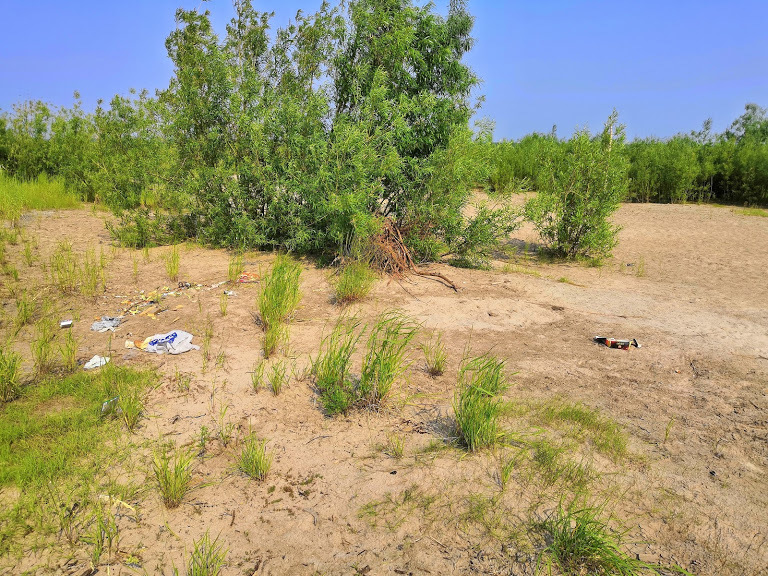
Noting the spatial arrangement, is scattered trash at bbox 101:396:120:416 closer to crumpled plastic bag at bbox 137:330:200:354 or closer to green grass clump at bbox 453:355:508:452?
crumpled plastic bag at bbox 137:330:200:354

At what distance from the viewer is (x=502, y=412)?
141 inches

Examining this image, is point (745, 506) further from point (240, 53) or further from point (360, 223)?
point (240, 53)

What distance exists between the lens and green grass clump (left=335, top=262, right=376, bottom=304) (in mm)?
5649

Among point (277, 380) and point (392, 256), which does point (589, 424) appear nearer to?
point (277, 380)

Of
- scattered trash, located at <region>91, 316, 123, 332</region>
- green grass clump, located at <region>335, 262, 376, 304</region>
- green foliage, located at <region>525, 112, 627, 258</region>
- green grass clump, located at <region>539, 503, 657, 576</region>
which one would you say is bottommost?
green grass clump, located at <region>539, 503, 657, 576</region>

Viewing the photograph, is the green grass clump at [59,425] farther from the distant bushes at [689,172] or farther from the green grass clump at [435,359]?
the distant bushes at [689,172]

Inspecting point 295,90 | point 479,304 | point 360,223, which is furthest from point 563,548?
point 295,90

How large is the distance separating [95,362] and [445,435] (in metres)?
2.74

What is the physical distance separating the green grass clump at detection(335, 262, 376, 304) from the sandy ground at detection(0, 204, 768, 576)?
0.51 ft

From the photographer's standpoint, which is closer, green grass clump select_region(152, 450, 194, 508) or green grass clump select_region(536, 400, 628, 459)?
green grass clump select_region(152, 450, 194, 508)

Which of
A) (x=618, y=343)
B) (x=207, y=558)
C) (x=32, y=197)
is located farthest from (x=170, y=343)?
(x=32, y=197)

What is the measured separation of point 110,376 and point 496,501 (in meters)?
2.71

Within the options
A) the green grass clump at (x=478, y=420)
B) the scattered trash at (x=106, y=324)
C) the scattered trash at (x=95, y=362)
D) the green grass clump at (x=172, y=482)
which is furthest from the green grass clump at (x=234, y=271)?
the green grass clump at (x=478, y=420)

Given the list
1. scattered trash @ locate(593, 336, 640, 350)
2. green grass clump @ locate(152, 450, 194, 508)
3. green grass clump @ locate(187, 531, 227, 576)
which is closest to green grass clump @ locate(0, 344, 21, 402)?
green grass clump @ locate(152, 450, 194, 508)
